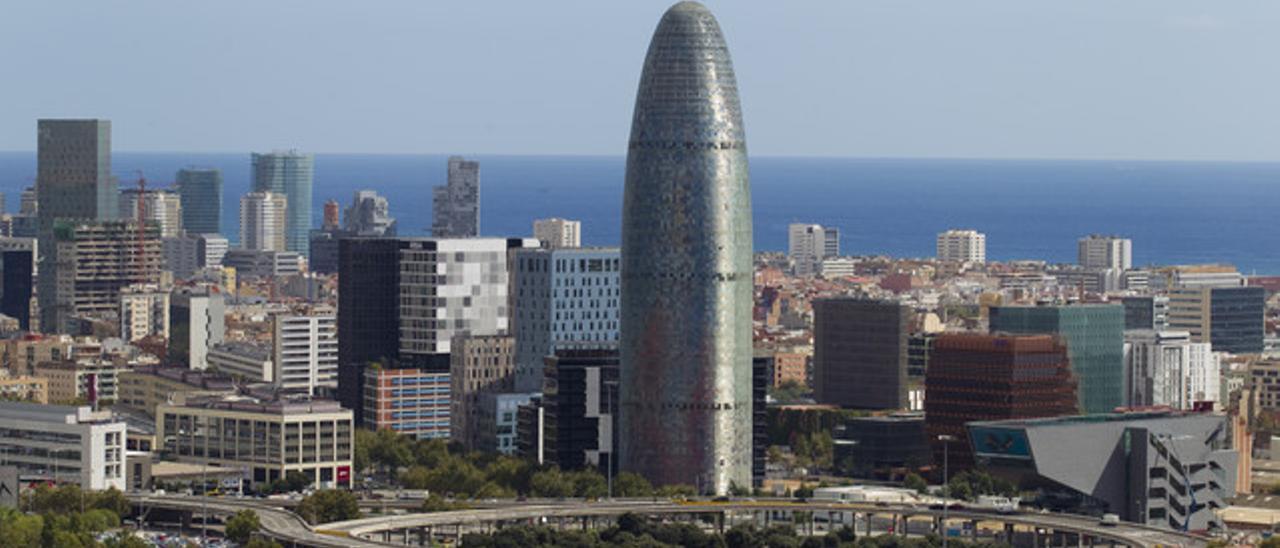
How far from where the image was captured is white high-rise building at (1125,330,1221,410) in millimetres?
151750

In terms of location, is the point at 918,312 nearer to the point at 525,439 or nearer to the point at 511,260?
the point at 511,260

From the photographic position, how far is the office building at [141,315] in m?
190

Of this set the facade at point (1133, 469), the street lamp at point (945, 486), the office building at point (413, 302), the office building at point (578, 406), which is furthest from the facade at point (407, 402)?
the facade at point (1133, 469)

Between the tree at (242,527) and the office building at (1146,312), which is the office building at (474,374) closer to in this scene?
the tree at (242,527)

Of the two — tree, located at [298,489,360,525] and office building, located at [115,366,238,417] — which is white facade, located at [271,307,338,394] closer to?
office building, located at [115,366,238,417]

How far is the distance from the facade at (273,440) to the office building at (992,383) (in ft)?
74.2

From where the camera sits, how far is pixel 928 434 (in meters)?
128

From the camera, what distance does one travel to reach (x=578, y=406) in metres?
122

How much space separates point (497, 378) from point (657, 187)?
71.5 ft

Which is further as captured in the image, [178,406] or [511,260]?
[511,260]

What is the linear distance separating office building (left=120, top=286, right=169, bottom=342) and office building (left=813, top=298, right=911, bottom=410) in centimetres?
5272

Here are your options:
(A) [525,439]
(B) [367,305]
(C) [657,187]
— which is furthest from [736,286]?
(B) [367,305]

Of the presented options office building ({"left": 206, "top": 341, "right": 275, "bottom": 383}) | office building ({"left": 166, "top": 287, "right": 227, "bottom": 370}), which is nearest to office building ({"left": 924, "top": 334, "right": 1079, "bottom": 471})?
office building ({"left": 206, "top": 341, "right": 275, "bottom": 383})

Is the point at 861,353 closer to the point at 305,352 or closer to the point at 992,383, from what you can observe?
the point at 992,383
